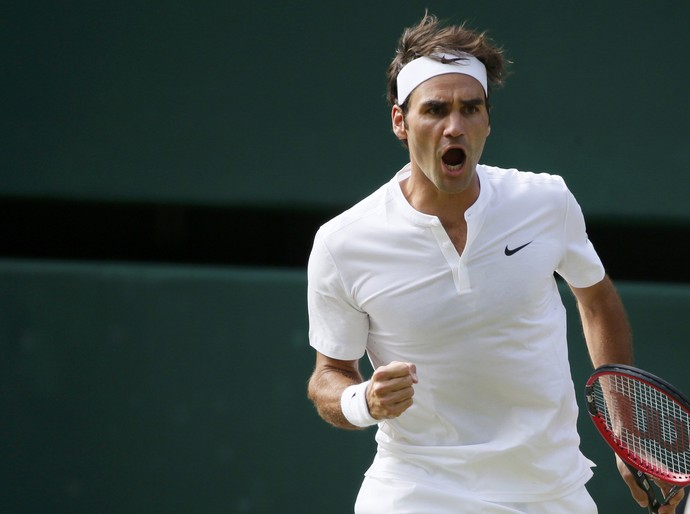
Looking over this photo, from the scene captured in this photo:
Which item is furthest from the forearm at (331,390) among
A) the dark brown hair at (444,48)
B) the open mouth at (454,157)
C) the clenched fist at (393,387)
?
the dark brown hair at (444,48)

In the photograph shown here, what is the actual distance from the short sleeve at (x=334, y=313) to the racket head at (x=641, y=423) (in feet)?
1.80

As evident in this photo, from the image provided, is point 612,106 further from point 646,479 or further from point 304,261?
point 646,479

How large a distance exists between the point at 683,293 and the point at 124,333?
6.99 feet

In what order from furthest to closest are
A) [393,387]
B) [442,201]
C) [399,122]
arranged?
1. [399,122]
2. [442,201]
3. [393,387]

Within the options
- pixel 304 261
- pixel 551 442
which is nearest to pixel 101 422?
pixel 304 261

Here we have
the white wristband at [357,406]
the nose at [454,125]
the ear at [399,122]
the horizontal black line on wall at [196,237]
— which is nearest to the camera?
the white wristband at [357,406]

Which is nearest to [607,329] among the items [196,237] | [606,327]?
[606,327]

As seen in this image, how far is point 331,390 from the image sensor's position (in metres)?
2.78

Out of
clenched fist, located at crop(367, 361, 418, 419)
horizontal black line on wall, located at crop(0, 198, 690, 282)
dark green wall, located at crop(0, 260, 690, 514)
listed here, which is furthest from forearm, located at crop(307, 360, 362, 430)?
horizontal black line on wall, located at crop(0, 198, 690, 282)

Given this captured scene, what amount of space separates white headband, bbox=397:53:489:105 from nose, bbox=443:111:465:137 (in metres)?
0.13

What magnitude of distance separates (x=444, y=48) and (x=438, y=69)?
6 centimetres

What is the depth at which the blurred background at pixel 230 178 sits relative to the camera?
4617mm

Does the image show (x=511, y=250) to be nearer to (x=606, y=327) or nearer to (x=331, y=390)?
(x=606, y=327)

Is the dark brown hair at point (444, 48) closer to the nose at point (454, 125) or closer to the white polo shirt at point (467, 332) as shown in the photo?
the nose at point (454, 125)
